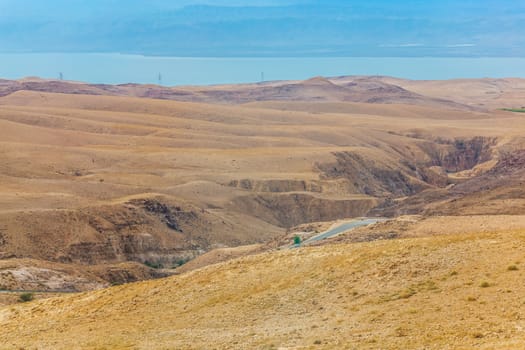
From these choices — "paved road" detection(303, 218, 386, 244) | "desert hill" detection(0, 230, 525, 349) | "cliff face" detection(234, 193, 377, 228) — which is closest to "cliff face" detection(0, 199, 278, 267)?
"cliff face" detection(234, 193, 377, 228)

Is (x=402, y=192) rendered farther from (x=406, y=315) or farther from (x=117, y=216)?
(x=406, y=315)

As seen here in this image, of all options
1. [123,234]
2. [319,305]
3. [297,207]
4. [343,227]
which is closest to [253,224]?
[297,207]

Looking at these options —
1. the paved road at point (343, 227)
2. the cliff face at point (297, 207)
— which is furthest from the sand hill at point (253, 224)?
the paved road at point (343, 227)

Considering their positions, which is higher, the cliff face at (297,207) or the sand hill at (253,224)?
the sand hill at (253,224)

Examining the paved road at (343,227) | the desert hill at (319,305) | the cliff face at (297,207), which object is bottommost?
the cliff face at (297,207)

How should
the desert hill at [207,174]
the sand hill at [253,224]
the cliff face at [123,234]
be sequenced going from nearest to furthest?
the sand hill at [253,224], the cliff face at [123,234], the desert hill at [207,174]

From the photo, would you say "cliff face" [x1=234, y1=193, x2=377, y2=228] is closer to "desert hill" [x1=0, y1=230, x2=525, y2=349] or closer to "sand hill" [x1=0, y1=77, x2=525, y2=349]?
"sand hill" [x1=0, y1=77, x2=525, y2=349]

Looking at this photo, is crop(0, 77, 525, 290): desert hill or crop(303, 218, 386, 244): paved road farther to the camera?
crop(0, 77, 525, 290): desert hill

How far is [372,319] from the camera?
2227cm

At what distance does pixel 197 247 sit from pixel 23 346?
44.3 meters

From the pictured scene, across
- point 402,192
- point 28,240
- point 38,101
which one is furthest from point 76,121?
point 28,240

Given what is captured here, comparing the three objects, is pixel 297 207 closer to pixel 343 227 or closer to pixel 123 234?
pixel 123 234

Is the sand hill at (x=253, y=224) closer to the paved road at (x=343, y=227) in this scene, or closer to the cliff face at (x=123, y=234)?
the cliff face at (x=123, y=234)

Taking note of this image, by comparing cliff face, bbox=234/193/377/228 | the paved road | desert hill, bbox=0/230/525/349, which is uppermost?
desert hill, bbox=0/230/525/349
